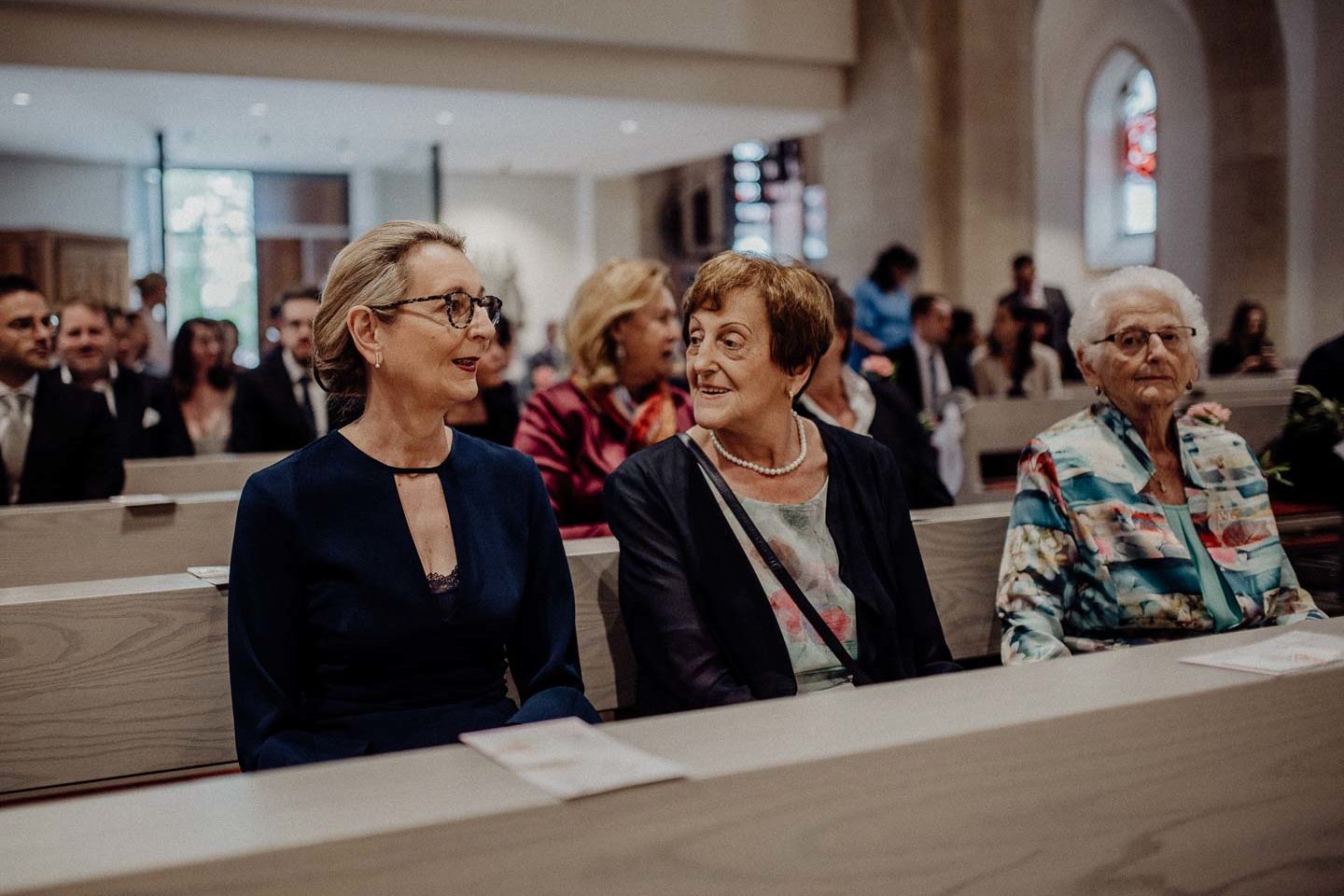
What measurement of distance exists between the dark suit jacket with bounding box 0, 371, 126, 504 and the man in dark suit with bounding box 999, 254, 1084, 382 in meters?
6.10

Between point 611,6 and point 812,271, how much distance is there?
9.38m

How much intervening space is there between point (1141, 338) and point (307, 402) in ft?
13.7

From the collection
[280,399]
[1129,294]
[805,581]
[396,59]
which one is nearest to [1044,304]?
[396,59]

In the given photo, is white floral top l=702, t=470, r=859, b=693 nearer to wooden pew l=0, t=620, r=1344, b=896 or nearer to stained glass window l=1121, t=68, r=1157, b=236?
wooden pew l=0, t=620, r=1344, b=896

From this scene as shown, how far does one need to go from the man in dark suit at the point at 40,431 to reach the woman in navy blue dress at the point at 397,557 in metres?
2.63

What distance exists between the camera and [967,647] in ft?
9.59

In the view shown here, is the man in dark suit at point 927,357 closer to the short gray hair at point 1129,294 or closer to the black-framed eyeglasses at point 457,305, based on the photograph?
the short gray hair at point 1129,294

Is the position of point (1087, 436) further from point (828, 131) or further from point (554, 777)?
point (828, 131)

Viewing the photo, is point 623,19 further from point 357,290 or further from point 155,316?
point 357,290

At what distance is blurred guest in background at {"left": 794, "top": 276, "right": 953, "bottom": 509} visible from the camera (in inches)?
161

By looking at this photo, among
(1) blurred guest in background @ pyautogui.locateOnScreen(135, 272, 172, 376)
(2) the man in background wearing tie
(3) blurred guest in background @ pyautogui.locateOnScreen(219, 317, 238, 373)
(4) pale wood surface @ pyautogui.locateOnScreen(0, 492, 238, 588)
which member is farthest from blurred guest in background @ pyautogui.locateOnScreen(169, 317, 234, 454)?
(4) pale wood surface @ pyautogui.locateOnScreen(0, 492, 238, 588)

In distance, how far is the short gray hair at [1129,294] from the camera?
2785mm

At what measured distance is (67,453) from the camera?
14.9 ft

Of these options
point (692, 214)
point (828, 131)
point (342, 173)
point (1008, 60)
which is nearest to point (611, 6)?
point (828, 131)
